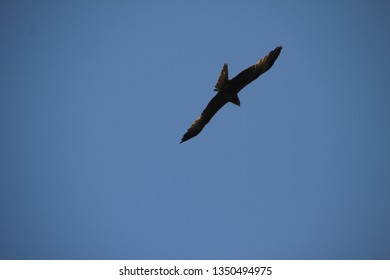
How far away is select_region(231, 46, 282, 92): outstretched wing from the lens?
17828 millimetres

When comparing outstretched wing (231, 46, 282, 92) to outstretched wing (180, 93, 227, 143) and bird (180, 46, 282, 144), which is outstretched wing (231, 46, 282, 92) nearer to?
bird (180, 46, 282, 144)

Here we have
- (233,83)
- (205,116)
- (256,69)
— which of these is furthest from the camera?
(205,116)

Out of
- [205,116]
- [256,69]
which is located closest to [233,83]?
[256,69]

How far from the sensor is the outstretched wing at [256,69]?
1783 centimetres

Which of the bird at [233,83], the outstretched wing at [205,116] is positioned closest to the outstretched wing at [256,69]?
the bird at [233,83]

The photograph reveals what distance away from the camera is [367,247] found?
165 ft

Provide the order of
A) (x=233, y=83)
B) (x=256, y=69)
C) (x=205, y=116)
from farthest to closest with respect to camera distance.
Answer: (x=205, y=116) → (x=233, y=83) → (x=256, y=69)

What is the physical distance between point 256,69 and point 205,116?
2525 millimetres

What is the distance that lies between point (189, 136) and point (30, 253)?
37554 mm

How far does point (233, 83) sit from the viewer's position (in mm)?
18125

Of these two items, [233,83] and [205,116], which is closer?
[233,83]

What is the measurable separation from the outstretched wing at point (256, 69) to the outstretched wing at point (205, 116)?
980mm

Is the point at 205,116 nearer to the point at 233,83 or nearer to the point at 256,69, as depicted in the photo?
the point at 233,83
